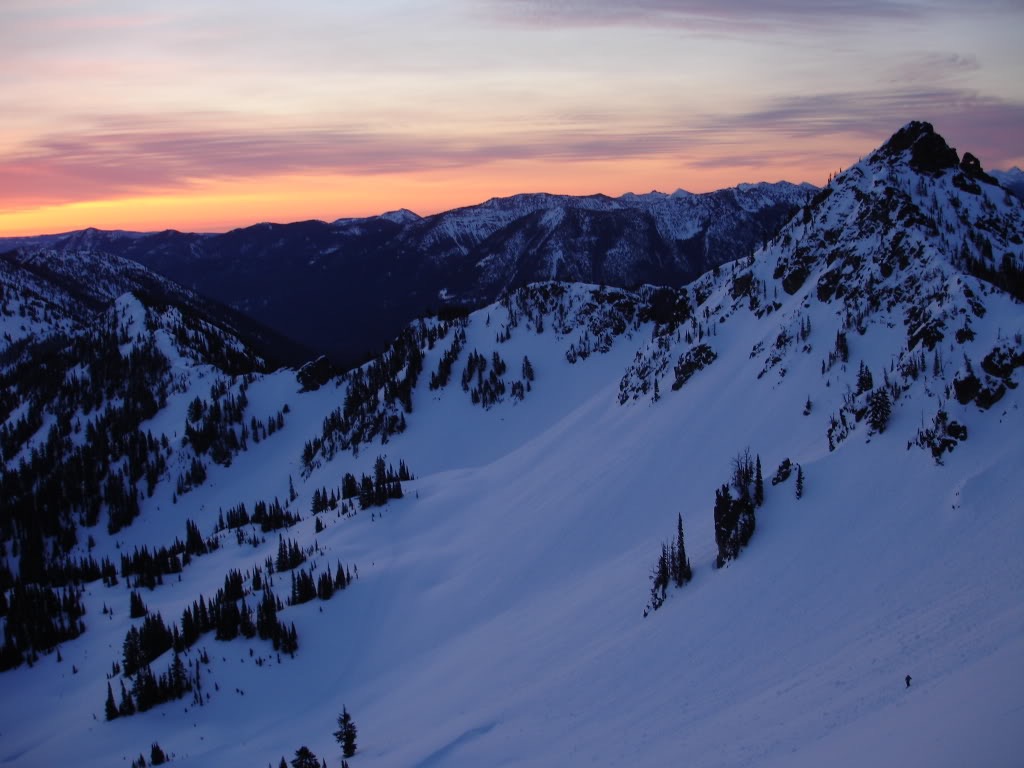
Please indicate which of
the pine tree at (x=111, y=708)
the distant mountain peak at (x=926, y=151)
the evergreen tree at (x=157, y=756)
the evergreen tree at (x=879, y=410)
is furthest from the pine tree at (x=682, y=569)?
the distant mountain peak at (x=926, y=151)

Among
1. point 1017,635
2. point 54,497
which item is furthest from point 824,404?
point 54,497

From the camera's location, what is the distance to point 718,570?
50500 mm

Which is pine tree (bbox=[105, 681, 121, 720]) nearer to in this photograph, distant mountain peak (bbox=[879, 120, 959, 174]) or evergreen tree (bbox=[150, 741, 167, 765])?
evergreen tree (bbox=[150, 741, 167, 765])

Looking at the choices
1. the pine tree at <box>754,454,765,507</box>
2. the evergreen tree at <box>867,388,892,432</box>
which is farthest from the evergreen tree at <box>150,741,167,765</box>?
the evergreen tree at <box>867,388,892,432</box>

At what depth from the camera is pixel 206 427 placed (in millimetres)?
171375

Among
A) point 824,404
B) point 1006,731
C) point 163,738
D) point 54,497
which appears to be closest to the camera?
point 1006,731

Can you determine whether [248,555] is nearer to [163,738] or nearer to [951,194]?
[163,738]

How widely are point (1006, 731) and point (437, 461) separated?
12267 centimetres

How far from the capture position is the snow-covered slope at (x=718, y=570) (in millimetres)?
33375

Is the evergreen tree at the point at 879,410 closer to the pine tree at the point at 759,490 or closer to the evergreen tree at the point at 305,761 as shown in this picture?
the pine tree at the point at 759,490

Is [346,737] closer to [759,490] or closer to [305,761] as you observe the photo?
[305,761]

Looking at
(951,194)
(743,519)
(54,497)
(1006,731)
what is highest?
(951,194)

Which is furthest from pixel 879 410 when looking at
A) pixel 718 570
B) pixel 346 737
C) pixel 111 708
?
pixel 111 708

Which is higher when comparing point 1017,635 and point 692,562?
point 1017,635
